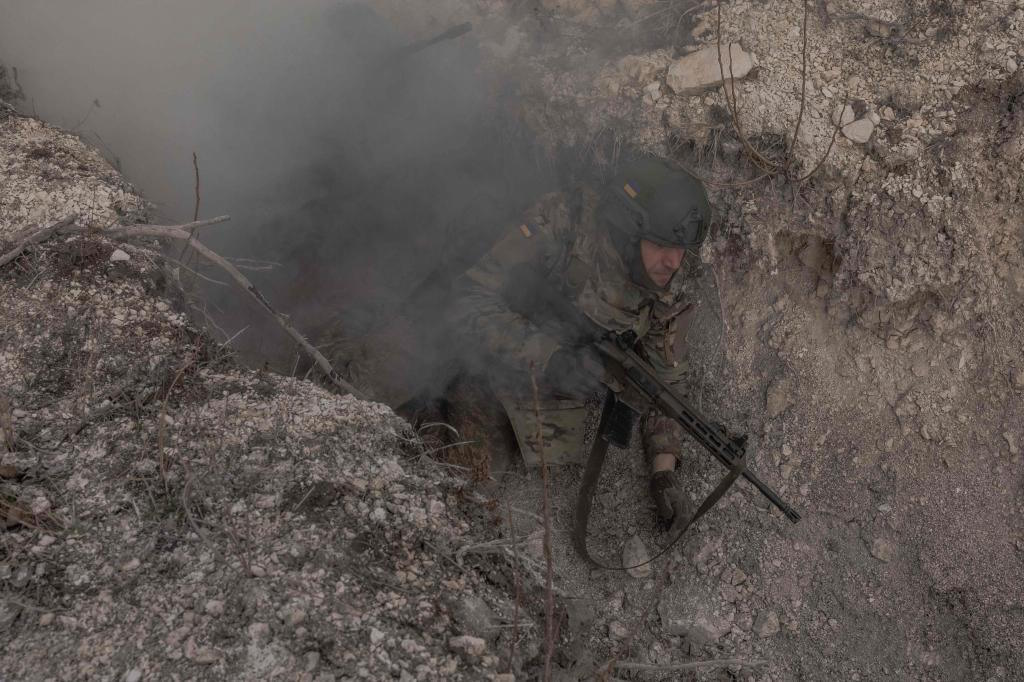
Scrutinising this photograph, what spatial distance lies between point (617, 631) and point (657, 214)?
194 cm

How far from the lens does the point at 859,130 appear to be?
3.45 m

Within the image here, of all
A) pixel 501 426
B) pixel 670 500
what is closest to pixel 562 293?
pixel 501 426

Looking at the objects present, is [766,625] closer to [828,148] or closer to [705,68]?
[828,148]

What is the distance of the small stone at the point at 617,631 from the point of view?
340 cm

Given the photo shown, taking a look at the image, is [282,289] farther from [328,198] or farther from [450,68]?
[450,68]

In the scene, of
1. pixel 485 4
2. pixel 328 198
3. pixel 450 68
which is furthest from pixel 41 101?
pixel 485 4

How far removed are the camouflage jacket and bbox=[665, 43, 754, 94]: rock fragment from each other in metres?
0.74

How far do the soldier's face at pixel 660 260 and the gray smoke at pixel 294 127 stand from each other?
3.51 feet

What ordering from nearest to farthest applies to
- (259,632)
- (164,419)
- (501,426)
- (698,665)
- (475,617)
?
(259,632) < (475,617) < (164,419) < (698,665) < (501,426)

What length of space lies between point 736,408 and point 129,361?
111 inches

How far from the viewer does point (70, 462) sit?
2299 mm

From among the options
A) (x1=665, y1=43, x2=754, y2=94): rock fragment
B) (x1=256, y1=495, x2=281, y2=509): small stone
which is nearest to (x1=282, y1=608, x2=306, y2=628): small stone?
(x1=256, y1=495, x2=281, y2=509): small stone

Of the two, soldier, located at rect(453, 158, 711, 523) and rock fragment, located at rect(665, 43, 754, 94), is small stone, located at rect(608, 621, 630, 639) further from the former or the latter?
rock fragment, located at rect(665, 43, 754, 94)

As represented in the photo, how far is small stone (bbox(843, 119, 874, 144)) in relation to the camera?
3.44 meters
